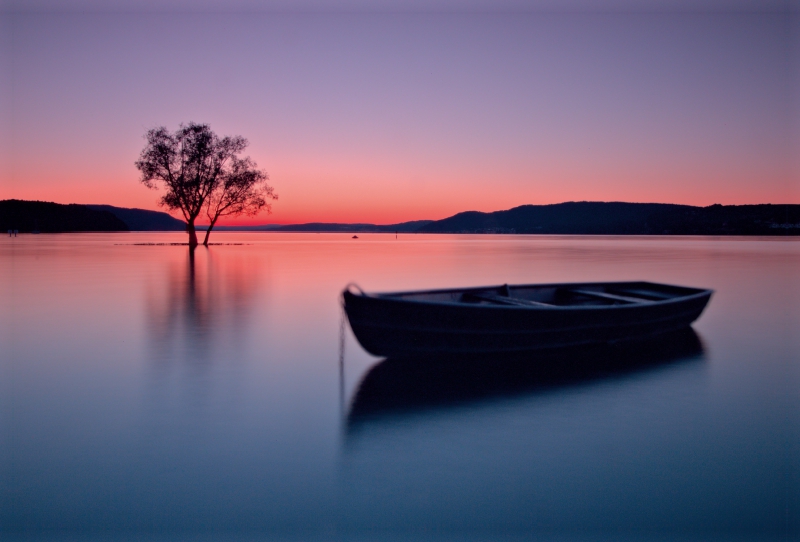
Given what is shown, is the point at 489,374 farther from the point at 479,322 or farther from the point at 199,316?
the point at 199,316

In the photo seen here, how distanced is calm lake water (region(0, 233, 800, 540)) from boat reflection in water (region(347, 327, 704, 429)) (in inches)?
1.9

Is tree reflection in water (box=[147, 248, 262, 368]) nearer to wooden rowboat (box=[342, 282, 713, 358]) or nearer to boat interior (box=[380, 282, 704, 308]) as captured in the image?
wooden rowboat (box=[342, 282, 713, 358])

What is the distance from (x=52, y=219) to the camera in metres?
133

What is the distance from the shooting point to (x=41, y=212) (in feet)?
421

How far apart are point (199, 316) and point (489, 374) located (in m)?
7.17

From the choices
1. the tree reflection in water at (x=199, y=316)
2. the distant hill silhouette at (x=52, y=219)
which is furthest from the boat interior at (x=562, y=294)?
the distant hill silhouette at (x=52, y=219)

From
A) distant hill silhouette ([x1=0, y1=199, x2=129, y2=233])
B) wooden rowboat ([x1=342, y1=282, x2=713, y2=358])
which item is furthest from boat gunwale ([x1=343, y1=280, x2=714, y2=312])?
distant hill silhouette ([x1=0, y1=199, x2=129, y2=233])

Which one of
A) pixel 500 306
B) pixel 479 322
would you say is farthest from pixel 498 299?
pixel 479 322

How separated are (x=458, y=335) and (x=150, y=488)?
14.5ft

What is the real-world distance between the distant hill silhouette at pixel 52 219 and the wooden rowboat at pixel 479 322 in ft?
441

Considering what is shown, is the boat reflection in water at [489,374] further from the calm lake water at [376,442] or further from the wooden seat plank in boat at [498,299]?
the wooden seat plank in boat at [498,299]

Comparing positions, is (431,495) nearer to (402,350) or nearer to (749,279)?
(402,350)

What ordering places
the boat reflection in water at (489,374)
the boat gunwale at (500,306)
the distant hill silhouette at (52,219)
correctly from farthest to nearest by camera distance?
the distant hill silhouette at (52,219), the boat gunwale at (500,306), the boat reflection in water at (489,374)

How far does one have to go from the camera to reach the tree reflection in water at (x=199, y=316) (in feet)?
27.8
